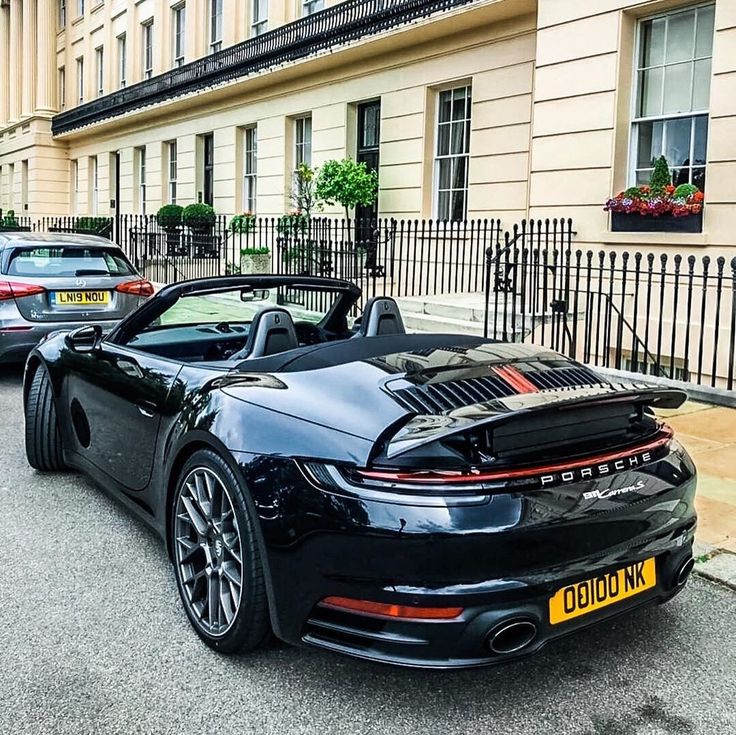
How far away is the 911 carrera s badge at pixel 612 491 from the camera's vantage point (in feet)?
9.25

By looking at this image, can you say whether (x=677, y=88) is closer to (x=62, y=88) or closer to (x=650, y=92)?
(x=650, y=92)

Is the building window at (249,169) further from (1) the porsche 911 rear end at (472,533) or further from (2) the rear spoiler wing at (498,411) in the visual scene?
(1) the porsche 911 rear end at (472,533)

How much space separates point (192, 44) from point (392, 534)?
2372cm

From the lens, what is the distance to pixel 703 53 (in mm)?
10148

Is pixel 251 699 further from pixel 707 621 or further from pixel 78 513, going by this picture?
pixel 78 513

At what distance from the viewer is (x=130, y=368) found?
4.32 m

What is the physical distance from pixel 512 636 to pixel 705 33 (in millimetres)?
9602

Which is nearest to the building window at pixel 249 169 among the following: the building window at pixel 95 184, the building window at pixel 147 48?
the building window at pixel 147 48

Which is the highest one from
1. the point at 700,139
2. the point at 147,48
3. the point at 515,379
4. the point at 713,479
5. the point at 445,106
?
the point at 147,48

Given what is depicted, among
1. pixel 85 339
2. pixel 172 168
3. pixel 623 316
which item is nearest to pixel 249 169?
pixel 172 168

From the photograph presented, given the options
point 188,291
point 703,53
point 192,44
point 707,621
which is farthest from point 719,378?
point 192,44

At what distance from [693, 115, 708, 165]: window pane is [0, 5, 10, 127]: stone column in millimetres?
36504

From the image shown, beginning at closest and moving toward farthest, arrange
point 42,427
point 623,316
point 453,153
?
point 42,427
point 623,316
point 453,153

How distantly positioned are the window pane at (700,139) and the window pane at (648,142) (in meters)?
0.52
